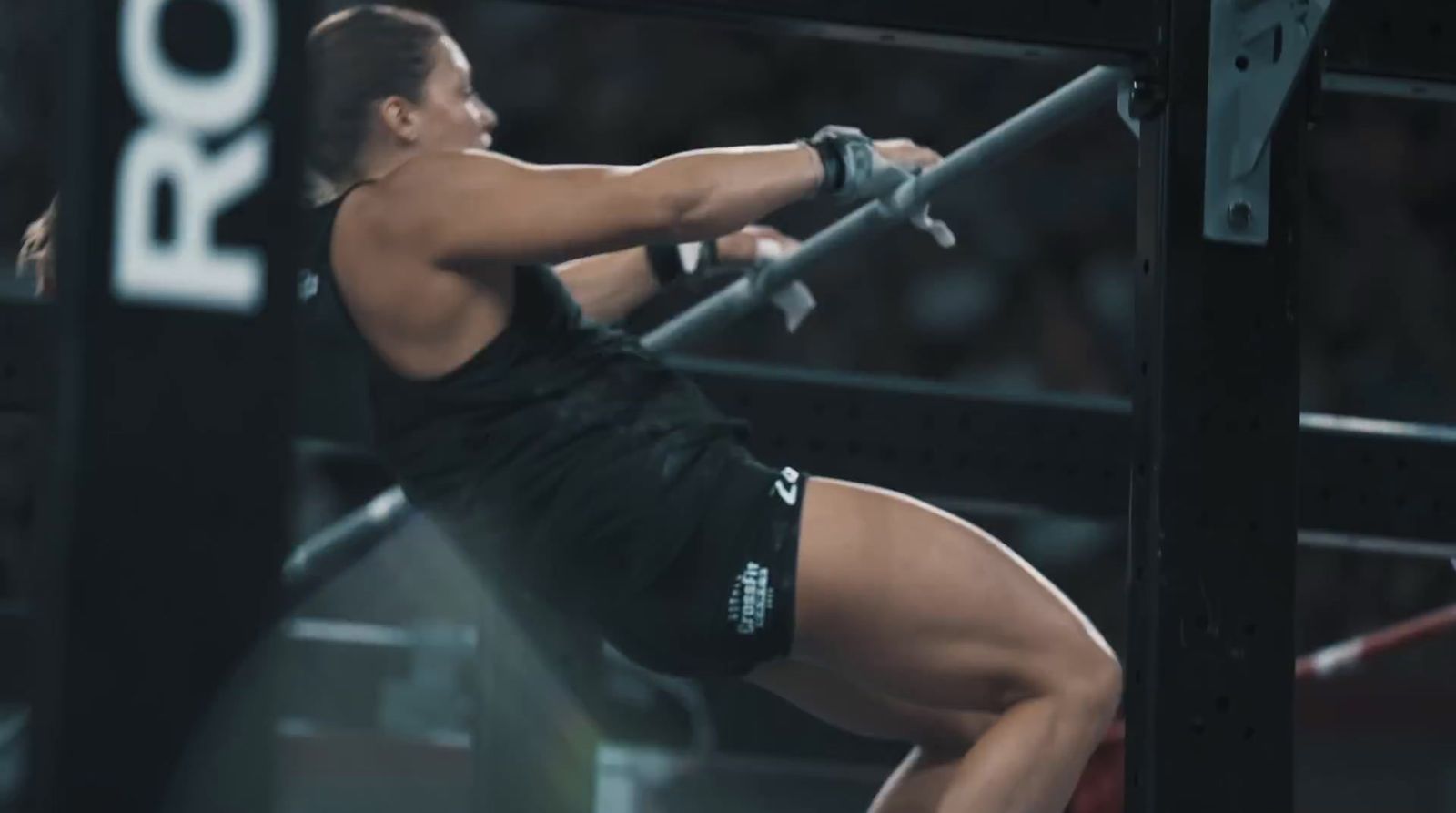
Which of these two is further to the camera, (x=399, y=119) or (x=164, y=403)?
(x=399, y=119)

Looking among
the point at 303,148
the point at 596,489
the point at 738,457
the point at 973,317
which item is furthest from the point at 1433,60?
the point at 973,317

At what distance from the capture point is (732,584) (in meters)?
1.58

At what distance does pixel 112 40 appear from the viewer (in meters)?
1.05

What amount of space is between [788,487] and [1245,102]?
0.46m

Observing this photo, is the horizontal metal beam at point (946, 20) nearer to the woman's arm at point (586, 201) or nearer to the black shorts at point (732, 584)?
the woman's arm at point (586, 201)

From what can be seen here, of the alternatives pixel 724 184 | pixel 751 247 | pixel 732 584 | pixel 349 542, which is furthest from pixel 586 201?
pixel 349 542

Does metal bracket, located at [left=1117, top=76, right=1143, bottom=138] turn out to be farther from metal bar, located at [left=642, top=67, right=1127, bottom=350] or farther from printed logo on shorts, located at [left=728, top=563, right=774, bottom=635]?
printed logo on shorts, located at [left=728, top=563, right=774, bottom=635]

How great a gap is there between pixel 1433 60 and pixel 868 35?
465 mm

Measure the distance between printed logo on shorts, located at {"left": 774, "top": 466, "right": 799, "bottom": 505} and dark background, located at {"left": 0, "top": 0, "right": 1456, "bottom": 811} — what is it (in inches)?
131

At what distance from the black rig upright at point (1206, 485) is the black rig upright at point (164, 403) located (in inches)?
28.5

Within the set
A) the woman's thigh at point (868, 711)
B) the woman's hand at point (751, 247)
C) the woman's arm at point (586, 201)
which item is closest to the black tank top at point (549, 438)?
the woman's arm at point (586, 201)

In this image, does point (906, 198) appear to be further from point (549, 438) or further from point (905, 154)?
point (549, 438)

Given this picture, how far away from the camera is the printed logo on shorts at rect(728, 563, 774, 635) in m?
1.58

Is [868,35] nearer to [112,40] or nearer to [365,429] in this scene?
[112,40]
